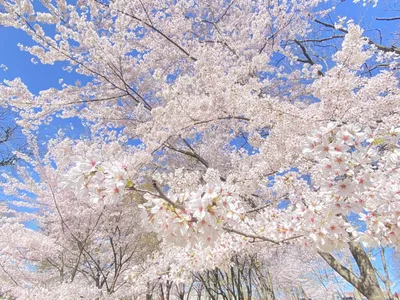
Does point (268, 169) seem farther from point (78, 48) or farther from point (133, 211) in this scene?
point (133, 211)

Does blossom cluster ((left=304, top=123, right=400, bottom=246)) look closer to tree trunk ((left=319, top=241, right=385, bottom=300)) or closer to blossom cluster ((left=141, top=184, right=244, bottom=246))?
blossom cluster ((left=141, top=184, right=244, bottom=246))

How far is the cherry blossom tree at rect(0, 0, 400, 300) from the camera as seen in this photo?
1.55 metres

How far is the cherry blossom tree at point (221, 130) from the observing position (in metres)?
1.55

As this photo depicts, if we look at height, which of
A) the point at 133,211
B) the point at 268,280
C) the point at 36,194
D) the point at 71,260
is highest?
the point at 36,194

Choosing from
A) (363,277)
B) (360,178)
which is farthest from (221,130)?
(360,178)

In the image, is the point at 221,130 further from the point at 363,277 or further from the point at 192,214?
the point at 192,214

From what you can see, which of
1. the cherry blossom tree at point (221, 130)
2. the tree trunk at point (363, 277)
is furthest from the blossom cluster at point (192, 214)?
the tree trunk at point (363, 277)

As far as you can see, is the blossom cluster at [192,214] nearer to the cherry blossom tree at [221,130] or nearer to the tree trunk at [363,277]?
the cherry blossom tree at [221,130]

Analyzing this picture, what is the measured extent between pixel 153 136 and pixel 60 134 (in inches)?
173

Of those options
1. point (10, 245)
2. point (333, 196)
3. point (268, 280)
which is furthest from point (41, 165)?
point (268, 280)

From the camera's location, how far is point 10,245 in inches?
Result: 293

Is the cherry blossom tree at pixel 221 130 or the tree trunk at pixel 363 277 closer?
the cherry blossom tree at pixel 221 130

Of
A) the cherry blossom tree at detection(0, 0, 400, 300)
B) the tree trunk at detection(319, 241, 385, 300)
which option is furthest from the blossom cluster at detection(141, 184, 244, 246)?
the tree trunk at detection(319, 241, 385, 300)

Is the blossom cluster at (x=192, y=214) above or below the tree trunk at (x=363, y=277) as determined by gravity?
above
